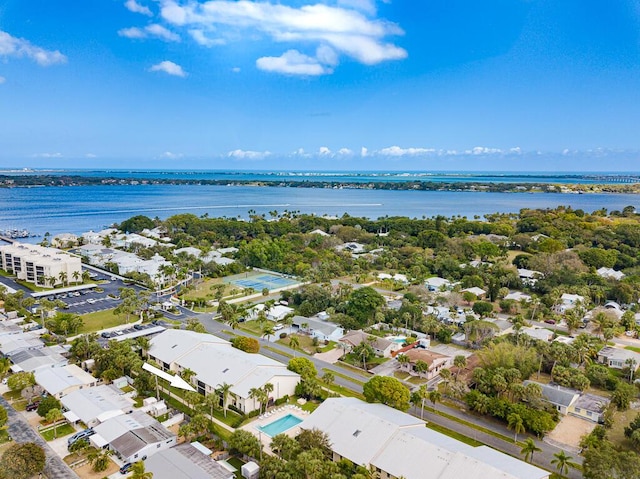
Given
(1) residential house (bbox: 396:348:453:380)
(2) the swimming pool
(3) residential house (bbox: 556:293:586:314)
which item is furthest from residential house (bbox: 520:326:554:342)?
(2) the swimming pool

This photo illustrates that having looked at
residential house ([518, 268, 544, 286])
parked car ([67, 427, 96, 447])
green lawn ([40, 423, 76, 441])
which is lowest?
green lawn ([40, 423, 76, 441])

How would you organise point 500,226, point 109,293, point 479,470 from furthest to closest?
point 500,226
point 109,293
point 479,470

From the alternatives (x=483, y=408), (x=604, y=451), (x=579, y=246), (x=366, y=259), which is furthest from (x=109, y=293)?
(x=579, y=246)

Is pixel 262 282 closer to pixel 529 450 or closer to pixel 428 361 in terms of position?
pixel 428 361

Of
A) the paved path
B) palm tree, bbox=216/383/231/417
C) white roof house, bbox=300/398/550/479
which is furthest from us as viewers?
palm tree, bbox=216/383/231/417

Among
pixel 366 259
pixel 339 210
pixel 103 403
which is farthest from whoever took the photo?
pixel 339 210

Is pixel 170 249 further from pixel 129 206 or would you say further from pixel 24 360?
pixel 129 206

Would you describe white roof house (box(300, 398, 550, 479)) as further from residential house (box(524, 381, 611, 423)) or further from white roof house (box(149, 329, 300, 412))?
residential house (box(524, 381, 611, 423))
